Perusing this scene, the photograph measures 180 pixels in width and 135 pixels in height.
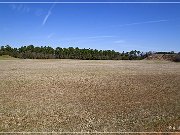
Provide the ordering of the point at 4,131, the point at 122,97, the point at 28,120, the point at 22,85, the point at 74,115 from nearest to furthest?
the point at 4,131 < the point at 28,120 < the point at 74,115 < the point at 122,97 < the point at 22,85

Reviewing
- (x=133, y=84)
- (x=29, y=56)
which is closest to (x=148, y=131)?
(x=133, y=84)

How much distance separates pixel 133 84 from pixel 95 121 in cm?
848

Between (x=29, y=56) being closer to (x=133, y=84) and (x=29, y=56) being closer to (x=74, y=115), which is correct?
(x=133, y=84)

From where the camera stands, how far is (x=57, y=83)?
723 inches

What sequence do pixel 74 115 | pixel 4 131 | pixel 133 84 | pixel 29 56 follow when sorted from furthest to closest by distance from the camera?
pixel 29 56
pixel 133 84
pixel 74 115
pixel 4 131

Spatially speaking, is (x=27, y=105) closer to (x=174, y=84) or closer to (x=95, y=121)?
(x=95, y=121)

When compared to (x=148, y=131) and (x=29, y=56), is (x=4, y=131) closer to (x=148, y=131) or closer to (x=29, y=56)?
(x=148, y=131)

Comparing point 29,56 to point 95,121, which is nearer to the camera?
point 95,121

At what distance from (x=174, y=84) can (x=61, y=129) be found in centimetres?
1149

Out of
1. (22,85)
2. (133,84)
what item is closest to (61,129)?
(22,85)

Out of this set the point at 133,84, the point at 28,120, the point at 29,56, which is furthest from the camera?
the point at 29,56

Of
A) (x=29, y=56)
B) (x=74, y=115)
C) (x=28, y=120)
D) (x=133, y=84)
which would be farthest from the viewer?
(x=29, y=56)

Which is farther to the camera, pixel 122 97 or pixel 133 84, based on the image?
pixel 133 84

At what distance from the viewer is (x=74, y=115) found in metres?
10.8
